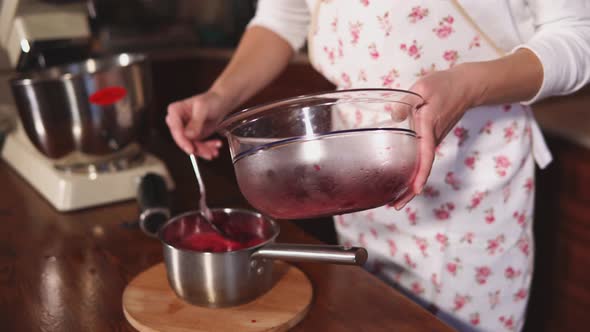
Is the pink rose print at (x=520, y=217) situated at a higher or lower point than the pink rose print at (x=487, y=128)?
lower

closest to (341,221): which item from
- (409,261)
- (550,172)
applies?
(409,261)

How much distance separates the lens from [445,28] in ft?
3.29

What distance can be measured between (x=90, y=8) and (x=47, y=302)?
825mm

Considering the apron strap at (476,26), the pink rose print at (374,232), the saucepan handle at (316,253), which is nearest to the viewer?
the saucepan handle at (316,253)

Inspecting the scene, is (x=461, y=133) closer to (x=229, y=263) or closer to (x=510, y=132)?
(x=510, y=132)

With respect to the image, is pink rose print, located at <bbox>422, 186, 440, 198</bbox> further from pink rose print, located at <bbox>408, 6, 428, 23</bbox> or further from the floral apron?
pink rose print, located at <bbox>408, 6, 428, 23</bbox>

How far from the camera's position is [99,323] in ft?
2.76

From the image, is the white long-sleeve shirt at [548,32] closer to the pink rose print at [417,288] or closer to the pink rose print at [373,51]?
the pink rose print at [373,51]

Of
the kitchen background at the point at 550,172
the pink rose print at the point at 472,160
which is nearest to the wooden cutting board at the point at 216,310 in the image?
the pink rose print at the point at 472,160

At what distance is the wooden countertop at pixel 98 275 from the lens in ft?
2.73

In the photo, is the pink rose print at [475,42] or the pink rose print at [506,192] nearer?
the pink rose print at [475,42]

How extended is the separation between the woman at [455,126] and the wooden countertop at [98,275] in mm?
220

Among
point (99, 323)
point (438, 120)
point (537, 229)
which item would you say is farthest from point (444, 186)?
point (537, 229)

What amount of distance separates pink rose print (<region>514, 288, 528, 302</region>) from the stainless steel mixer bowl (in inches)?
32.9
